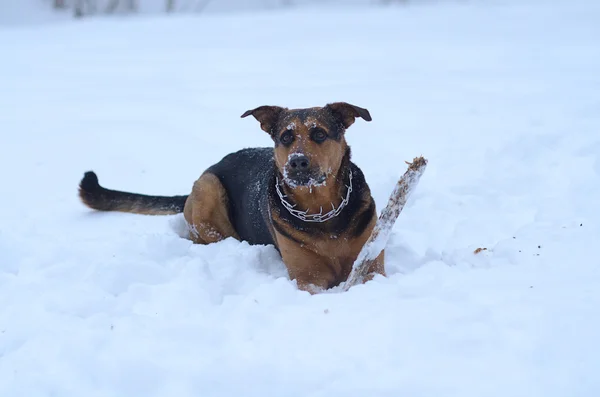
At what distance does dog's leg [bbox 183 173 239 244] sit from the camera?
6.19 m

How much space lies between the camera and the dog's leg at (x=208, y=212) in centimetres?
619

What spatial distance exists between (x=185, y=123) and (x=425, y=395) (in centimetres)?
752

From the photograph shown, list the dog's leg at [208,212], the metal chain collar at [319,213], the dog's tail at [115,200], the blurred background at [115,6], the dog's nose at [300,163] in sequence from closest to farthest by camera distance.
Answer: the dog's nose at [300,163] → the metal chain collar at [319,213] → the dog's leg at [208,212] → the dog's tail at [115,200] → the blurred background at [115,6]

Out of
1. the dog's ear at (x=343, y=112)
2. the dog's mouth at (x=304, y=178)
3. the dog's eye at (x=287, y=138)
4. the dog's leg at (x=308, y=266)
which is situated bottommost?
the dog's leg at (x=308, y=266)

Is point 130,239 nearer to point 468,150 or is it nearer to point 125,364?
point 125,364

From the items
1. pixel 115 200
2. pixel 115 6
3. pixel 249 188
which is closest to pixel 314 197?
pixel 249 188

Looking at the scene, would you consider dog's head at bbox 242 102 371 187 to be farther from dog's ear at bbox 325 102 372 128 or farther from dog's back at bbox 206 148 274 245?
dog's back at bbox 206 148 274 245

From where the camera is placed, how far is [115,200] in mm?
6488

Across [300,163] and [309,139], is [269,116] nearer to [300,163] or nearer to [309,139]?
[309,139]

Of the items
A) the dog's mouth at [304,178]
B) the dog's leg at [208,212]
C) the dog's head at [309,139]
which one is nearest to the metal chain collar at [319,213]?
the dog's head at [309,139]

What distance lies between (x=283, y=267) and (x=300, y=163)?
4.26ft

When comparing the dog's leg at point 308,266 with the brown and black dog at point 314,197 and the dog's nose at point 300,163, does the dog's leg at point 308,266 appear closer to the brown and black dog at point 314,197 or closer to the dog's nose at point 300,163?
the brown and black dog at point 314,197

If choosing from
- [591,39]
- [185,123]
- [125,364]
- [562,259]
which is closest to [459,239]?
[562,259]

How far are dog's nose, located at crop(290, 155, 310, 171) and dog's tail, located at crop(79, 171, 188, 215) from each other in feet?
8.51
